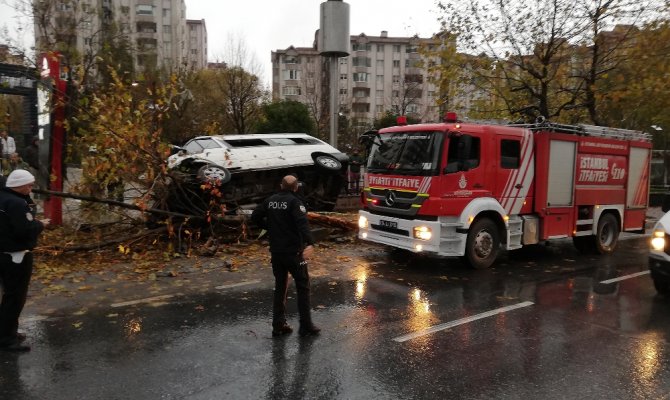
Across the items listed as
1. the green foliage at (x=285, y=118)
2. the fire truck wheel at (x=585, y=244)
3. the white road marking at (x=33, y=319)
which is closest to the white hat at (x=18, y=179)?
the white road marking at (x=33, y=319)

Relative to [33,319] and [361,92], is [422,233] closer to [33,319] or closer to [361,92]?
[33,319]

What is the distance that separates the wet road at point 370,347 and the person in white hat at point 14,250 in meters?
0.28

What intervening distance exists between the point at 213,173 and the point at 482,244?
5.27 meters

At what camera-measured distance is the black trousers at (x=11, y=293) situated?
459 centimetres

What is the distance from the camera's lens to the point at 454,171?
809cm

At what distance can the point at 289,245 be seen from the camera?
16.4 feet

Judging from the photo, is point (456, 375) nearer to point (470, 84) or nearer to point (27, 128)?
point (27, 128)

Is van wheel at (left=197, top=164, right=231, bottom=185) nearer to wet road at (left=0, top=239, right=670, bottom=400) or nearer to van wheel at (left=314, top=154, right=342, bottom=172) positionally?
van wheel at (left=314, top=154, right=342, bottom=172)

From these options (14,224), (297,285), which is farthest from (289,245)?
(14,224)

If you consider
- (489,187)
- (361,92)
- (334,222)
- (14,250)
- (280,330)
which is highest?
(361,92)

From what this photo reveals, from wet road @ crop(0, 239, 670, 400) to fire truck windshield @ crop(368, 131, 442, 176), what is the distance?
6.57 ft

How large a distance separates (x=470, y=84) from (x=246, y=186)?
850 cm

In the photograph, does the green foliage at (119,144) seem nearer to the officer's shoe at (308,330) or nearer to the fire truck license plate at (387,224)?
the fire truck license plate at (387,224)

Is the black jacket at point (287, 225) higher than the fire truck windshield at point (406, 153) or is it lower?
lower
